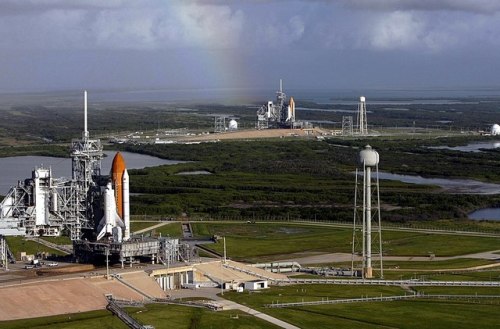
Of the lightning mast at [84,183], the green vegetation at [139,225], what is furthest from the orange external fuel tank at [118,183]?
the green vegetation at [139,225]

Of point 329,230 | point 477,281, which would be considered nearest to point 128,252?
point 477,281

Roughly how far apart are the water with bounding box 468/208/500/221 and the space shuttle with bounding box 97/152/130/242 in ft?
184

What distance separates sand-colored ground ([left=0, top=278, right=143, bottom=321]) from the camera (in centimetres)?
6631

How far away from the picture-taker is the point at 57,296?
2712 inches

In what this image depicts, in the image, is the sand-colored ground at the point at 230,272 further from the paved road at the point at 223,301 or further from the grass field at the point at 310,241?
the grass field at the point at 310,241

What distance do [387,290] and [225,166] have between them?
105249mm

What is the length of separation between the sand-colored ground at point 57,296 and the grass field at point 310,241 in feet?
73.6

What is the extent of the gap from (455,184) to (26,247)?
84162 millimetres

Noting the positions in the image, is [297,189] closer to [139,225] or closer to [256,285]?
[139,225]

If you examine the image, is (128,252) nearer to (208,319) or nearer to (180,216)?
(208,319)

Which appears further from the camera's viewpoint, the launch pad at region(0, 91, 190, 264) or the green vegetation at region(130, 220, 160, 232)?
the green vegetation at region(130, 220, 160, 232)

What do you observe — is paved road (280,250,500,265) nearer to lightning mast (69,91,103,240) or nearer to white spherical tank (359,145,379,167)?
white spherical tank (359,145,379,167)

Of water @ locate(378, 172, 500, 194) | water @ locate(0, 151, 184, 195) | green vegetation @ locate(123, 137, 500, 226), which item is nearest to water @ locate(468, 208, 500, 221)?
green vegetation @ locate(123, 137, 500, 226)

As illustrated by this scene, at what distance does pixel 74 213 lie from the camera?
3268 inches
